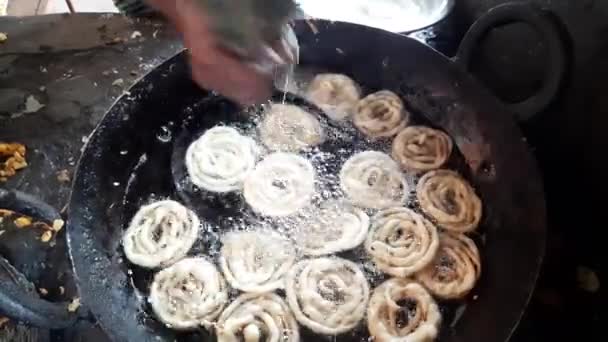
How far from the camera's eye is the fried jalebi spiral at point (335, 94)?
7.06 ft

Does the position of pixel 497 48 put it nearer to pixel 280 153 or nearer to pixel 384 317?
pixel 280 153

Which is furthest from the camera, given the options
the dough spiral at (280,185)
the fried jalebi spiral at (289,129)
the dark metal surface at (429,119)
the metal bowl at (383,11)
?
the metal bowl at (383,11)

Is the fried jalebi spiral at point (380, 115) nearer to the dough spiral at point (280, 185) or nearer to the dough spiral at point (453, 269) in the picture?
the dough spiral at point (280, 185)

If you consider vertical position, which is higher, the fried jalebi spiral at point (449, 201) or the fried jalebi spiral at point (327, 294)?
the fried jalebi spiral at point (449, 201)

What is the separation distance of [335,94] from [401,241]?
66cm

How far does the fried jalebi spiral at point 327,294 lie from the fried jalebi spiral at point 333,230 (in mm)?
46

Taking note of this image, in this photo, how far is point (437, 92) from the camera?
2.06 m

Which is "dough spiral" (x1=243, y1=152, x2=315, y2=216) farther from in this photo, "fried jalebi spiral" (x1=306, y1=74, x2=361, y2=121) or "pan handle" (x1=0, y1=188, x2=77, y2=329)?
"pan handle" (x1=0, y1=188, x2=77, y2=329)

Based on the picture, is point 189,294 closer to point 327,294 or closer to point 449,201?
point 327,294

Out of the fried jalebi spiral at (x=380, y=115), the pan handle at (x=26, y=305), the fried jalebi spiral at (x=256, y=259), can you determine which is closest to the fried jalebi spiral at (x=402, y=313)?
the fried jalebi spiral at (x=256, y=259)

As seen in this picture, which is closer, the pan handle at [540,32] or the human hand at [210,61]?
the human hand at [210,61]

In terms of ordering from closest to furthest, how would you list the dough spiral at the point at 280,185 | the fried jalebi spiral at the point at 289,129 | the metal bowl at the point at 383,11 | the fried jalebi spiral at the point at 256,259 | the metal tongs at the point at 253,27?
the metal tongs at the point at 253,27
the fried jalebi spiral at the point at 256,259
the dough spiral at the point at 280,185
the fried jalebi spiral at the point at 289,129
the metal bowl at the point at 383,11

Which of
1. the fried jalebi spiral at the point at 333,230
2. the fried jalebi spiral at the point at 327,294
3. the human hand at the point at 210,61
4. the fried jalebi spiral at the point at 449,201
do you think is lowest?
→ the fried jalebi spiral at the point at 327,294

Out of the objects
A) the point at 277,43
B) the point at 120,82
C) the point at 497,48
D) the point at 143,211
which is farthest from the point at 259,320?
the point at 120,82
